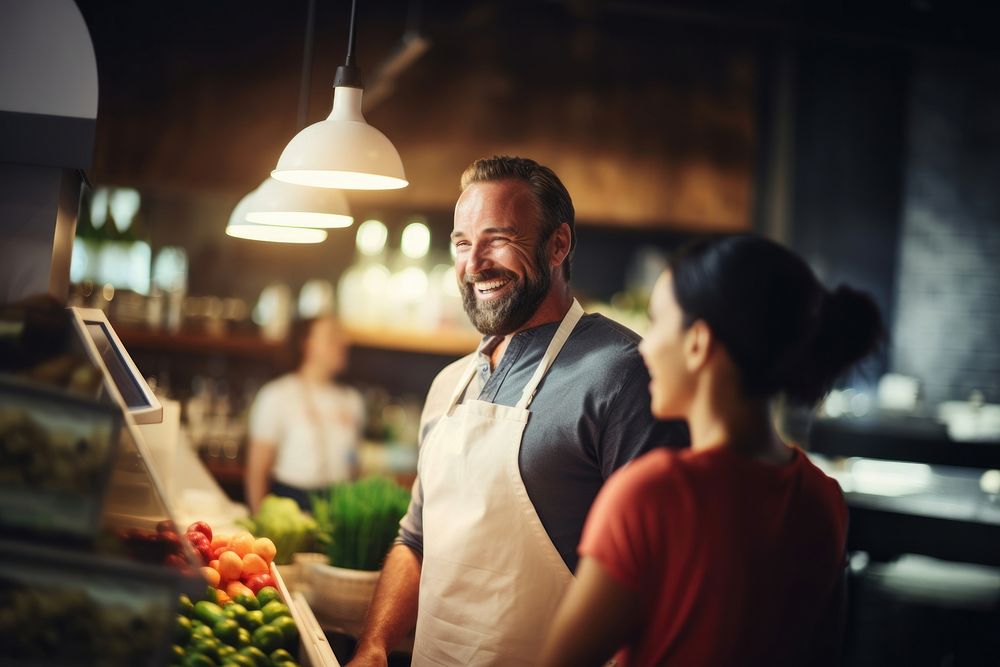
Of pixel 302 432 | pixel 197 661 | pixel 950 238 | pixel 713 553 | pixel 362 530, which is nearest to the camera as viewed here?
pixel 713 553

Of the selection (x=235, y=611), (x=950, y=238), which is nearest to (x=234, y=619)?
(x=235, y=611)

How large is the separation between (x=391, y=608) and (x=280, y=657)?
0.46m

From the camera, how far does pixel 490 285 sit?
224 cm

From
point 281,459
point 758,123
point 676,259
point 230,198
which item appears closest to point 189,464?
point 281,459

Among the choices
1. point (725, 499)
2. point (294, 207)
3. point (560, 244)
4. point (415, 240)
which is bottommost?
point (725, 499)

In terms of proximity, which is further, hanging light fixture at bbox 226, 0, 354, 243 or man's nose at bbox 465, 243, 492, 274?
hanging light fixture at bbox 226, 0, 354, 243

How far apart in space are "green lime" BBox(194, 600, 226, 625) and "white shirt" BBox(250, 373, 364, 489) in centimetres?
289

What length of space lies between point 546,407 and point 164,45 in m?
3.89

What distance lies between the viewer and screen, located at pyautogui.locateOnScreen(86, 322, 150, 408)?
1855mm

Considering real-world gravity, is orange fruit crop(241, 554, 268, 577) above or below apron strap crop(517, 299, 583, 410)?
below

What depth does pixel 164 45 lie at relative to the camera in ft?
16.6

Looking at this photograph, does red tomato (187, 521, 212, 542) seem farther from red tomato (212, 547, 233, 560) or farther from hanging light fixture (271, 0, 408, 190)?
hanging light fixture (271, 0, 408, 190)

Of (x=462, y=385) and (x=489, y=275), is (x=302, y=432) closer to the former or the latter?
(x=462, y=385)

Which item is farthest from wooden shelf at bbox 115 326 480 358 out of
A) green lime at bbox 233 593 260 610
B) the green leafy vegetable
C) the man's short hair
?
green lime at bbox 233 593 260 610
